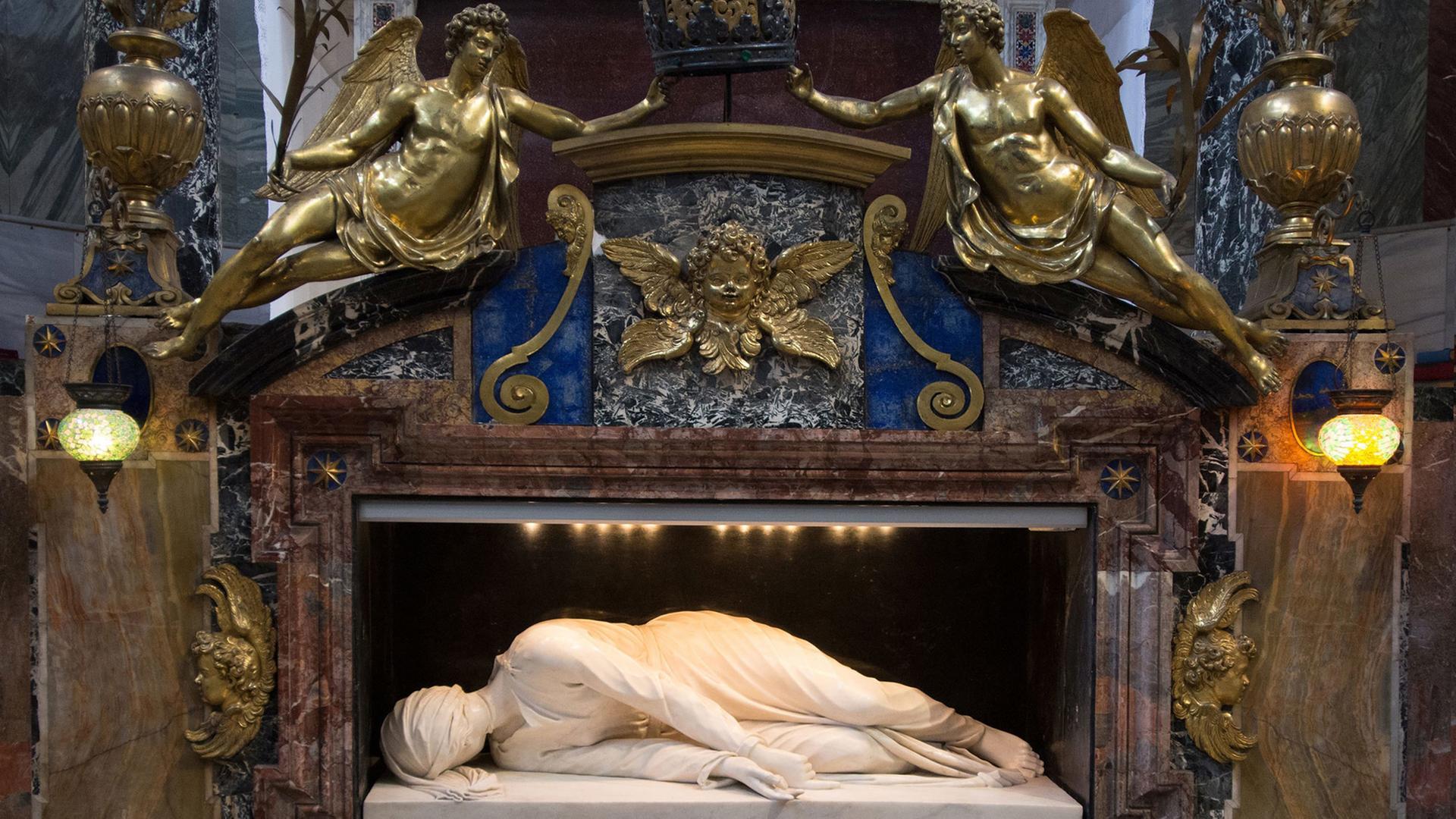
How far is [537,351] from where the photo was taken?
5.36m

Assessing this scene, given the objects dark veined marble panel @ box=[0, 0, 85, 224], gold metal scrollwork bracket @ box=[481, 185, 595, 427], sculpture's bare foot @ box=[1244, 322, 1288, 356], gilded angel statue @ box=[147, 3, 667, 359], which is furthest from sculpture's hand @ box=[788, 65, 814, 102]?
dark veined marble panel @ box=[0, 0, 85, 224]

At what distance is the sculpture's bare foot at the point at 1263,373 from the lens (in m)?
5.31

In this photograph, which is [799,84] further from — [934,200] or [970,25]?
[934,200]

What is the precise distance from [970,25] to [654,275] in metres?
1.43

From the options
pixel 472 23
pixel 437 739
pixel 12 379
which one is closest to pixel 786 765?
pixel 437 739

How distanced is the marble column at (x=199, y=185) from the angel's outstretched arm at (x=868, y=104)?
2830mm

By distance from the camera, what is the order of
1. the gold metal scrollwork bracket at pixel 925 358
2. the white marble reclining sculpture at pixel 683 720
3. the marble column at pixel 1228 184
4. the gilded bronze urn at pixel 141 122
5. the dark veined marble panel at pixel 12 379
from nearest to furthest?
1. the gilded bronze urn at pixel 141 122
2. the dark veined marble panel at pixel 12 379
3. the gold metal scrollwork bracket at pixel 925 358
4. the white marble reclining sculpture at pixel 683 720
5. the marble column at pixel 1228 184

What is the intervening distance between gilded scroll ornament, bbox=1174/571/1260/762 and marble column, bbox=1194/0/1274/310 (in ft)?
6.89

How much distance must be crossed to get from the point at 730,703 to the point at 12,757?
104 inches

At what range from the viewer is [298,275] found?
5.22 metres

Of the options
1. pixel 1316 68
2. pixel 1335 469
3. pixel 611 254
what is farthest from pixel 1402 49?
pixel 611 254

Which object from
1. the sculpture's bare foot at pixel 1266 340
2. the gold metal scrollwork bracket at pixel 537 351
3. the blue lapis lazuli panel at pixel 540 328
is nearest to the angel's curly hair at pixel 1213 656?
the sculpture's bare foot at pixel 1266 340

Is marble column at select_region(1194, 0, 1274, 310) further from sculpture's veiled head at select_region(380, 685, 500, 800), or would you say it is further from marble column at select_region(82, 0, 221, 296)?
marble column at select_region(82, 0, 221, 296)

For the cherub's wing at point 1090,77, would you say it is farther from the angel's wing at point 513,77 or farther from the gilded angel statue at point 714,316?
the angel's wing at point 513,77
